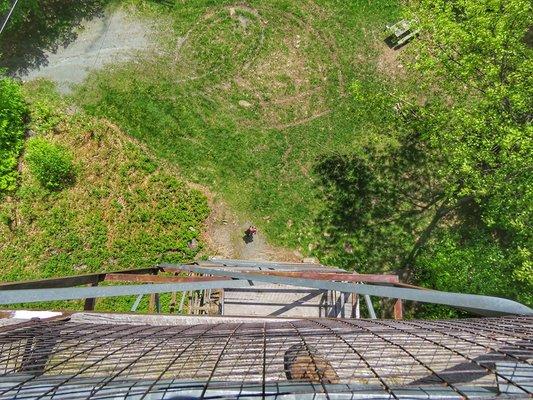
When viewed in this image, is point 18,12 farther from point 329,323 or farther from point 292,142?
point 329,323

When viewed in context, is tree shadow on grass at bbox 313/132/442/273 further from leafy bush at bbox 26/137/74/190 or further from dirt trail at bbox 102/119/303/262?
leafy bush at bbox 26/137/74/190

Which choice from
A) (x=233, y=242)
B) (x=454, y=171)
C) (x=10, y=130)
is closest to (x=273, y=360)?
(x=454, y=171)

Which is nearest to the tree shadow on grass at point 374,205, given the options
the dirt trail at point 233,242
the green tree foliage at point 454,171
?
the green tree foliage at point 454,171

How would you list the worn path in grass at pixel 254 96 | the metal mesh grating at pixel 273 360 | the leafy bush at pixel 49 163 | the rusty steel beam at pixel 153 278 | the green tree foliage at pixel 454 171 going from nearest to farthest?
the metal mesh grating at pixel 273 360 → the rusty steel beam at pixel 153 278 → the green tree foliage at pixel 454 171 → the leafy bush at pixel 49 163 → the worn path in grass at pixel 254 96

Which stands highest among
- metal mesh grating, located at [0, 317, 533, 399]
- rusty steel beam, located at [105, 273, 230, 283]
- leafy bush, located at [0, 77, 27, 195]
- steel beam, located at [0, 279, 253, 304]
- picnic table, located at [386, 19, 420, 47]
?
picnic table, located at [386, 19, 420, 47]

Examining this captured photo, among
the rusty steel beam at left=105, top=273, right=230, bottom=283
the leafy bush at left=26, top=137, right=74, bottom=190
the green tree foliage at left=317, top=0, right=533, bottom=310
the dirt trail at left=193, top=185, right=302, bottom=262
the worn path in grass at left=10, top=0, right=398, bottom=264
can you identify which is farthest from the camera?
the worn path in grass at left=10, top=0, right=398, bottom=264

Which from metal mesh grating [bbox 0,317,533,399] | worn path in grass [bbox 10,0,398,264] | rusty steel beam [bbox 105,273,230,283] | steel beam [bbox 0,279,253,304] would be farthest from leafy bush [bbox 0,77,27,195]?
steel beam [bbox 0,279,253,304]

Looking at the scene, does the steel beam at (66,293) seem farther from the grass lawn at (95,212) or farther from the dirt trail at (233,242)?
the grass lawn at (95,212)
